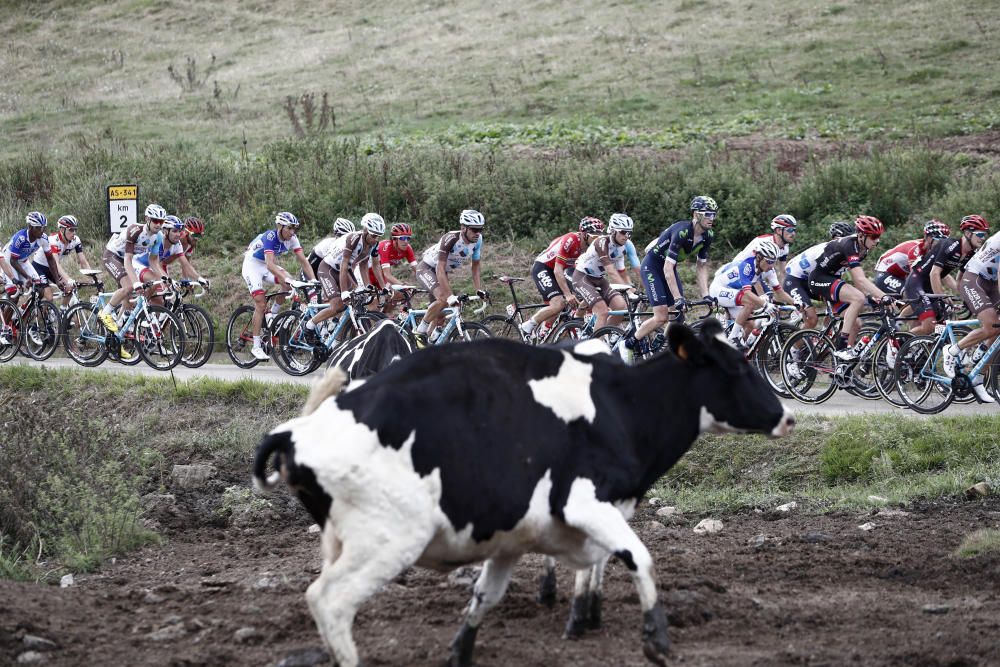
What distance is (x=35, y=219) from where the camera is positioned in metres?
21.2

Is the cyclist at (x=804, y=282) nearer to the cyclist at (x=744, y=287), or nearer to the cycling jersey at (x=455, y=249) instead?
the cyclist at (x=744, y=287)

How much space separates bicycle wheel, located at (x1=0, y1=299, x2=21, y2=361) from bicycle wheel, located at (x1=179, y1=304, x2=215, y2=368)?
3.80m

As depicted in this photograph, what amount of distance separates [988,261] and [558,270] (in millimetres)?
6171

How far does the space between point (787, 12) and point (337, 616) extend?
140 ft

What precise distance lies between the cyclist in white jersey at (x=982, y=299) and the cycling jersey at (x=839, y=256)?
1649mm

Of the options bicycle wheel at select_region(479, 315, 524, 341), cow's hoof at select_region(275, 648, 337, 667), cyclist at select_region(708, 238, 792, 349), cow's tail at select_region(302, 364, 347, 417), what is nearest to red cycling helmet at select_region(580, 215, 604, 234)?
bicycle wheel at select_region(479, 315, 524, 341)

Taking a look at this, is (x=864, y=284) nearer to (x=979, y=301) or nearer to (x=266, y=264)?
(x=979, y=301)

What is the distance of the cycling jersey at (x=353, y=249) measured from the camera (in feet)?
60.5

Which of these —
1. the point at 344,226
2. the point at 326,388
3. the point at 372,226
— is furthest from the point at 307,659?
the point at 344,226

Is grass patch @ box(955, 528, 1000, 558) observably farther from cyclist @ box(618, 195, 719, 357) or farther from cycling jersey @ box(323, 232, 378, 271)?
cycling jersey @ box(323, 232, 378, 271)

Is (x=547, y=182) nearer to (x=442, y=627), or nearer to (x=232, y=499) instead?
(x=232, y=499)

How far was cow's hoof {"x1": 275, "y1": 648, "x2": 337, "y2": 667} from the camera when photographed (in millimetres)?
6426

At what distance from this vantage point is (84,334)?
20.2 m

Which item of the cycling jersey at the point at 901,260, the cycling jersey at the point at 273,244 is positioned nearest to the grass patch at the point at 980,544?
the cycling jersey at the point at 901,260
